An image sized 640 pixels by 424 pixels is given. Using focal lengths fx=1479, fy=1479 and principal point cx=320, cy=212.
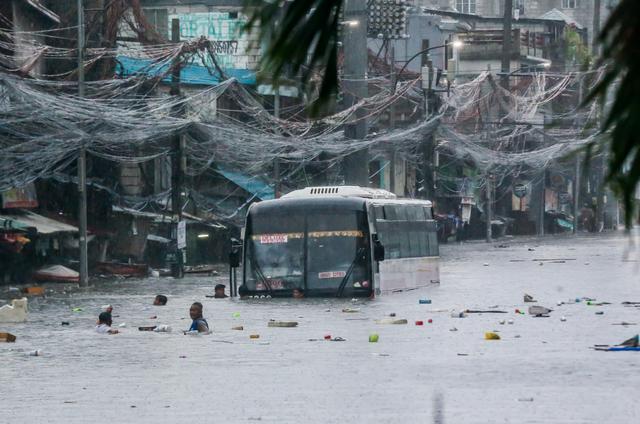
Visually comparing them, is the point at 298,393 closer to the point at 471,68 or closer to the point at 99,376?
the point at 99,376

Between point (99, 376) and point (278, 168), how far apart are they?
3244 cm

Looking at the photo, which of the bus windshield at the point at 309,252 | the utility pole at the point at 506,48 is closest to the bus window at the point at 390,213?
the bus windshield at the point at 309,252

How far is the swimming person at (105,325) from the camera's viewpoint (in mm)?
23906

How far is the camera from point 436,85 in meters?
59.5

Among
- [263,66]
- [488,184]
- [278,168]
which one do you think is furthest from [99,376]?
[488,184]

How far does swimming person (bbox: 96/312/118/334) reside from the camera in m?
23.9

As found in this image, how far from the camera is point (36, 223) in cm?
4069

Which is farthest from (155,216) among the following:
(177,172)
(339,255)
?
(339,255)

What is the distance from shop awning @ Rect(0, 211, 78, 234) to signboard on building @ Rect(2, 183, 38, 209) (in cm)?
28

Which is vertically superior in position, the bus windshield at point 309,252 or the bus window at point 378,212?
the bus window at point 378,212

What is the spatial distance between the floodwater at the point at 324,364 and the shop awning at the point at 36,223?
498 centimetres

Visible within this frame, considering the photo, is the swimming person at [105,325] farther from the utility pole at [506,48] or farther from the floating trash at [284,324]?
the utility pole at [506,48]

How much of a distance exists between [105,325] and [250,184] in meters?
27.8

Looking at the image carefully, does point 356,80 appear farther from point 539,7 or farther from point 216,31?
point 539,7
